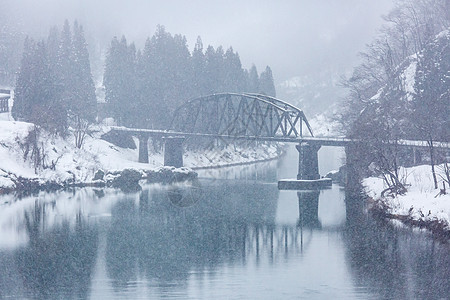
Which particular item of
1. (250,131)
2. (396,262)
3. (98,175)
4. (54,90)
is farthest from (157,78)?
(396,262)

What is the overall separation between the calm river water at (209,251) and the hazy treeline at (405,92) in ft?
21.3

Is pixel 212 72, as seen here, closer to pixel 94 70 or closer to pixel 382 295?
pixel 94 70

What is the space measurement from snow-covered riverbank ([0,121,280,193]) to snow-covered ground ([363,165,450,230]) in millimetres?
35070

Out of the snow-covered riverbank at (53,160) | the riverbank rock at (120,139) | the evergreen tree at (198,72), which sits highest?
the evergreen tree at (198,72)

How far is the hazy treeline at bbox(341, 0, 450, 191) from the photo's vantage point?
64.4m

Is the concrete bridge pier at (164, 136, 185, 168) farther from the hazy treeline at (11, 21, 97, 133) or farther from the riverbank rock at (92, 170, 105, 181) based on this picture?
the riverbank rock at (92, 170, 105, 181)

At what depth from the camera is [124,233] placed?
157ft

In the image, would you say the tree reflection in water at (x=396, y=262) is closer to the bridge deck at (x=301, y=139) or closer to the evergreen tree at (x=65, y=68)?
the bridge deck at (x=301, y=139)

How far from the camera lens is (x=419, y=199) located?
50.7 m

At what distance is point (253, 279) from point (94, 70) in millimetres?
149499

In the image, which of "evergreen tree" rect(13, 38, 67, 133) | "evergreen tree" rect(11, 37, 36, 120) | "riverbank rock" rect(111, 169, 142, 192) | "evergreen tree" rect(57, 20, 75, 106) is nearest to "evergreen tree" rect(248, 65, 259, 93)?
"evergreen tree" rect(57, 20, 75, 106)

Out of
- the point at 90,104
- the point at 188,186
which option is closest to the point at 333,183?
the point at 188,186

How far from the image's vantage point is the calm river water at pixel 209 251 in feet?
106

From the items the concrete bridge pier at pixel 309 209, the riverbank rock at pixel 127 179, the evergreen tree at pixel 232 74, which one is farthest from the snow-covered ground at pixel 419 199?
the evergreen tree at pixel 232 74
